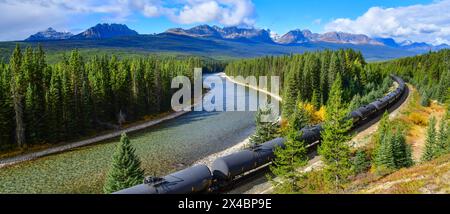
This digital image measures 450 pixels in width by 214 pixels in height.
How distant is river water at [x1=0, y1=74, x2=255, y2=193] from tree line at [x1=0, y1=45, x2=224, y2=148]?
749 cm

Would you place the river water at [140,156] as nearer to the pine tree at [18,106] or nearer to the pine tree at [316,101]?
the pine tree at [18,106]

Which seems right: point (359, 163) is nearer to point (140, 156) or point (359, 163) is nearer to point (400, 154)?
point (400, 154)

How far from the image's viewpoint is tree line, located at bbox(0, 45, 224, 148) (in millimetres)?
55375

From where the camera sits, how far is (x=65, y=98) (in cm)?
6228

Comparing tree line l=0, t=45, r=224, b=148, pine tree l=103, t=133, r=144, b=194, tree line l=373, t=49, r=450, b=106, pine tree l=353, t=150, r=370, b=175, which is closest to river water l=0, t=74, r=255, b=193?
tree line l=0, t=45, r=224, b=148

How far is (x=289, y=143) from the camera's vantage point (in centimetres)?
3262

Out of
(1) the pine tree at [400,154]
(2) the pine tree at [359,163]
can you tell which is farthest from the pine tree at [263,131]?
(1) the pine tree at [400,154]

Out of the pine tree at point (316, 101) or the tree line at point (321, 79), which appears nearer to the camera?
the pine tree at point (316, 101)

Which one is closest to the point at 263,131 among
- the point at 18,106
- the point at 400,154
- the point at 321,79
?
the point at 400,154

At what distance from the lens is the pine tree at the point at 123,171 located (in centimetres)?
3059

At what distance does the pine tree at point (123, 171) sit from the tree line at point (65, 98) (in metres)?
33.6

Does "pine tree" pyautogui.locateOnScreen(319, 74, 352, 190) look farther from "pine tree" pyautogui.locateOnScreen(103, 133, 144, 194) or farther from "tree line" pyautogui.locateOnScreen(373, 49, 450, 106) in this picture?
"tree line" pyautogui.locateOnScreen(373, 49, 450, 106)
